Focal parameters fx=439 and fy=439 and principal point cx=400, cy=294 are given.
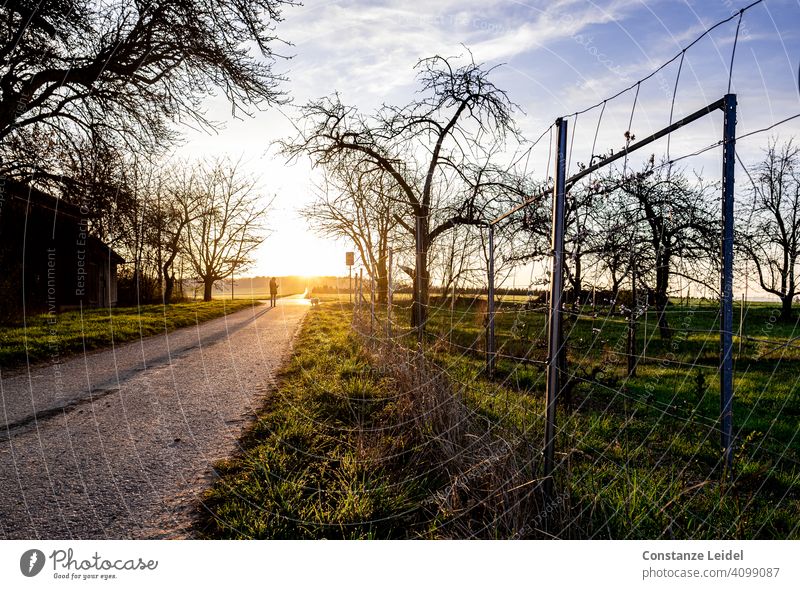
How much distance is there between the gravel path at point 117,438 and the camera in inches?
95.7

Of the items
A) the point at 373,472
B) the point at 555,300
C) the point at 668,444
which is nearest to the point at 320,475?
the point at 373,472

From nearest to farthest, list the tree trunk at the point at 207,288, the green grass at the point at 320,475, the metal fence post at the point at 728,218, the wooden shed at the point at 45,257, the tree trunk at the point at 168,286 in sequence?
the metal fence post at the point at 728,218, the green grass at the point at 320,475, the wooden shed at the point at 45,257, the tree trunk at the point at 168,286, the tree trunk at the point at 207,288

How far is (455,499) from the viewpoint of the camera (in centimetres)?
246

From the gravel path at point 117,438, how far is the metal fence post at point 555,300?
1961mm

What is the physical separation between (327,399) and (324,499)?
205cm

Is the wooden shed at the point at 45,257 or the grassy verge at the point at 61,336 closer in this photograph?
the grassy verge at the point at 61,336

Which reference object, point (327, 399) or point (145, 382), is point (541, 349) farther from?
point (145, 382)

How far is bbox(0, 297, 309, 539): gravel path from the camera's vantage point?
2.43 meters

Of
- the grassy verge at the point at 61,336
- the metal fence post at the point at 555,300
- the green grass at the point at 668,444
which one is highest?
the metal fence post at the point at 555,300

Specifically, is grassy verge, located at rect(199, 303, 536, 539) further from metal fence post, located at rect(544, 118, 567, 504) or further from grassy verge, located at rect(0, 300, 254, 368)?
grassy verge, located at rect(0, 300, 254, 368)

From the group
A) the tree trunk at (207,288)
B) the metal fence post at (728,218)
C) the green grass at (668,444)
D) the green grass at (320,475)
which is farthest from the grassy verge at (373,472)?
the tree trunk at (207,288)

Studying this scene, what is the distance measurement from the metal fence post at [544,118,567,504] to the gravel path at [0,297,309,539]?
1961 mm

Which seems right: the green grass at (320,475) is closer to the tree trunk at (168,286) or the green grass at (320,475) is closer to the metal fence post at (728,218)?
the metal fence post at (728,218)

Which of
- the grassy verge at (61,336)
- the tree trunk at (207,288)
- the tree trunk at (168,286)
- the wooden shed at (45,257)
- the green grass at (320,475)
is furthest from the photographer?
the tree trunk at (207,288)
